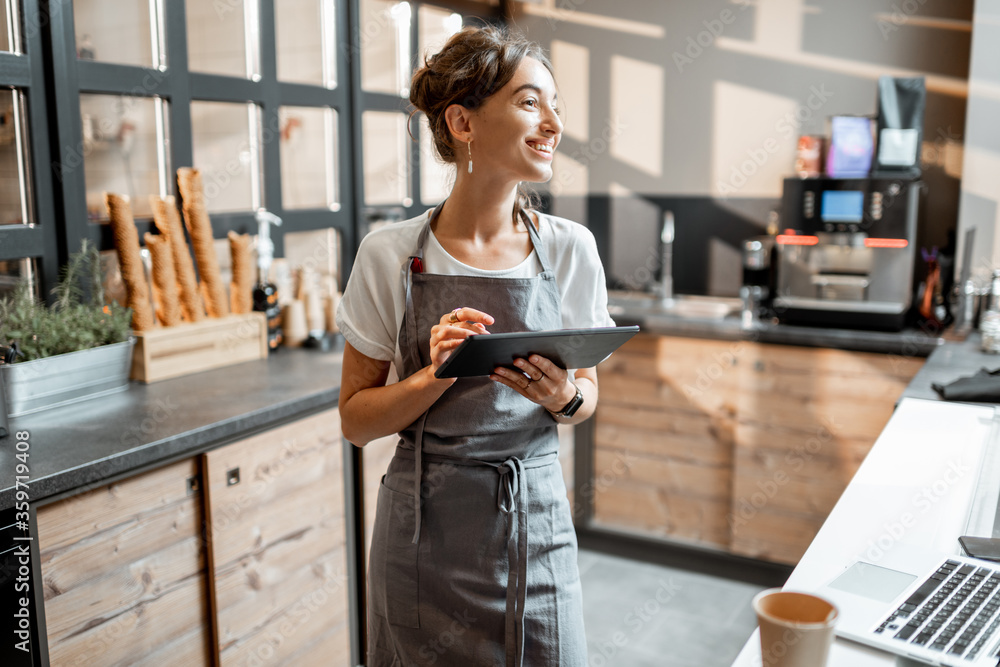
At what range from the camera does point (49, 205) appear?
2.21 m

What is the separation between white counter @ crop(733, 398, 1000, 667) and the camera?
124 cm

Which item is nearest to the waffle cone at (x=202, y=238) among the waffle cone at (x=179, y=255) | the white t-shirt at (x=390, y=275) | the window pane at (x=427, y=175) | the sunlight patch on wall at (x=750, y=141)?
the waffle cone at (x=179, y=255)

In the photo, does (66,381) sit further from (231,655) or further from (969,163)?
(969,163)

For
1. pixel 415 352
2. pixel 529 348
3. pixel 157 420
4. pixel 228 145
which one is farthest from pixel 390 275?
pixel 228 145

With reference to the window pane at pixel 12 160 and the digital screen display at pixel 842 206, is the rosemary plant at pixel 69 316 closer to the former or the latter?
the window pane at pixel 12 160

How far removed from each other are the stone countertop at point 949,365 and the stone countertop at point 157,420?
160 centimetres

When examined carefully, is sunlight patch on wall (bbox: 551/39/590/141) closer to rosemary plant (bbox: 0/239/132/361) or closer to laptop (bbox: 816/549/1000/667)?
rosemary plant (bbox: 0/239/132/361)

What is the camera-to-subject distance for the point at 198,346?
2.48m

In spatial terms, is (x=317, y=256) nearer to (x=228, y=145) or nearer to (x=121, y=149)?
(x=228, y=145)

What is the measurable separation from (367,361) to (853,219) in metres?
2.28

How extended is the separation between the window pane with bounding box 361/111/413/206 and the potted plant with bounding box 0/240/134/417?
1.42 meters

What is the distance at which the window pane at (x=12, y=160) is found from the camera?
7.00 ft

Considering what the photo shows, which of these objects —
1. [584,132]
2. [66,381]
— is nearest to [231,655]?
[66,381]

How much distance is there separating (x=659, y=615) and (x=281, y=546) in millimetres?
1513
